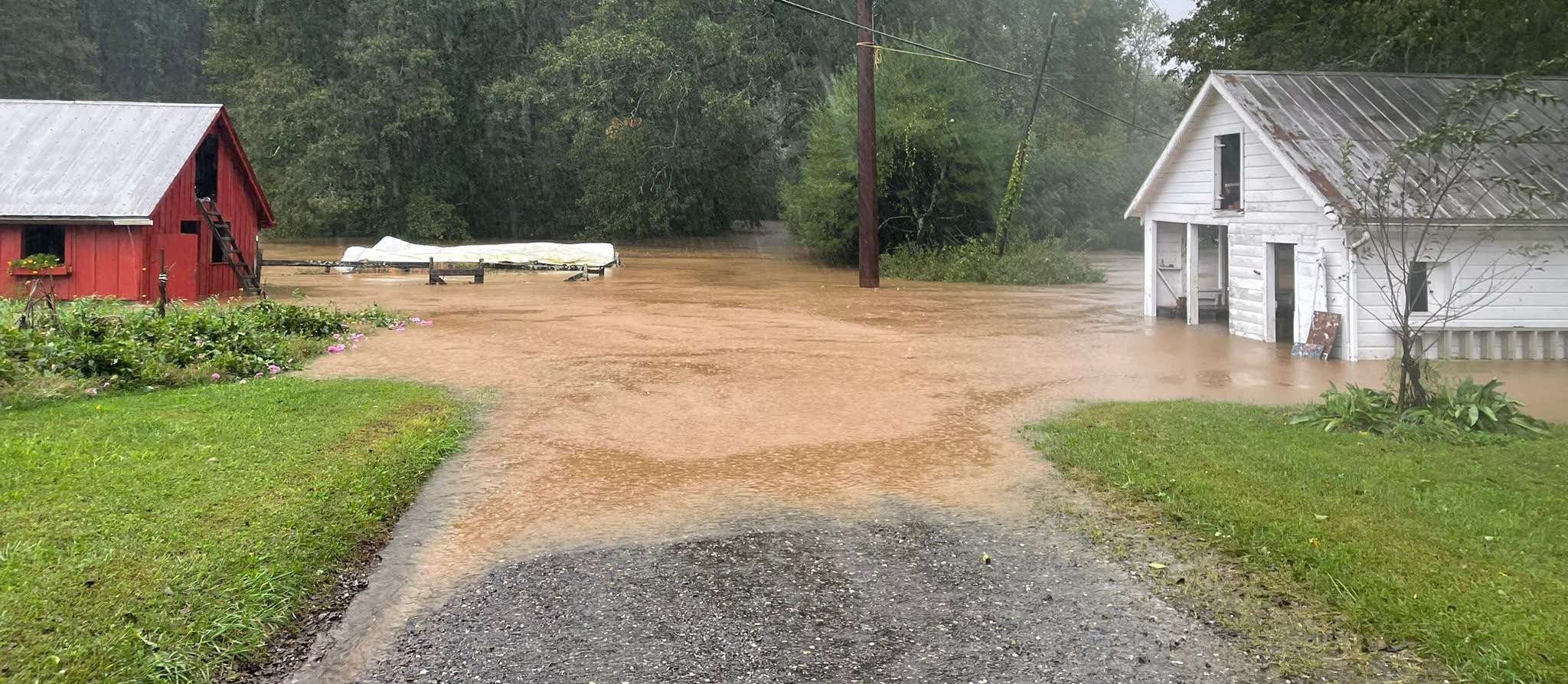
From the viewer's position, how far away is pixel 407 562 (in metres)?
7.67

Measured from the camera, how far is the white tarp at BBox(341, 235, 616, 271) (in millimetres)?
38562

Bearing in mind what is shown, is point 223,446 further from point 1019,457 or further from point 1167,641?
point 1167,641

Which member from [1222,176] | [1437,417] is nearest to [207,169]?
[1222,176]

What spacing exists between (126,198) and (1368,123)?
23.2 m

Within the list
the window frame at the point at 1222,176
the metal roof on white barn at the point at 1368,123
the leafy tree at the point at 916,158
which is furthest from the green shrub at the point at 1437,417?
A: the leafy tree at the point at 916,158

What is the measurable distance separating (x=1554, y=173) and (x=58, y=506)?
19258 millimetres

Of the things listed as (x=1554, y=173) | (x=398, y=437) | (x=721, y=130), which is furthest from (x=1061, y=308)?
(x=721, y=130)

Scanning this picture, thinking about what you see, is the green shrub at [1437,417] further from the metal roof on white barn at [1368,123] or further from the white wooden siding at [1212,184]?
the white wooden siding at [1212,184]

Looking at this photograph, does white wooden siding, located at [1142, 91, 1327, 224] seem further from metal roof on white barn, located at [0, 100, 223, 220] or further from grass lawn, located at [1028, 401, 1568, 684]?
A: metal roof on white barn, located at [0, 100, 223, 220]

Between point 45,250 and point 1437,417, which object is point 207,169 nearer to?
point 45,250

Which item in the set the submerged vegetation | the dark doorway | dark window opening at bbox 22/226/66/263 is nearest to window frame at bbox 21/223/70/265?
dark window opening at bbox 22/226/66/263

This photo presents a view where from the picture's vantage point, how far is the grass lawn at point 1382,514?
608 centimetres

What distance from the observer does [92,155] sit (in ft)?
88.6

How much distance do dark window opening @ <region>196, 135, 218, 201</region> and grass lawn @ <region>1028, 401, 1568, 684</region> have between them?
2327 centimetres
